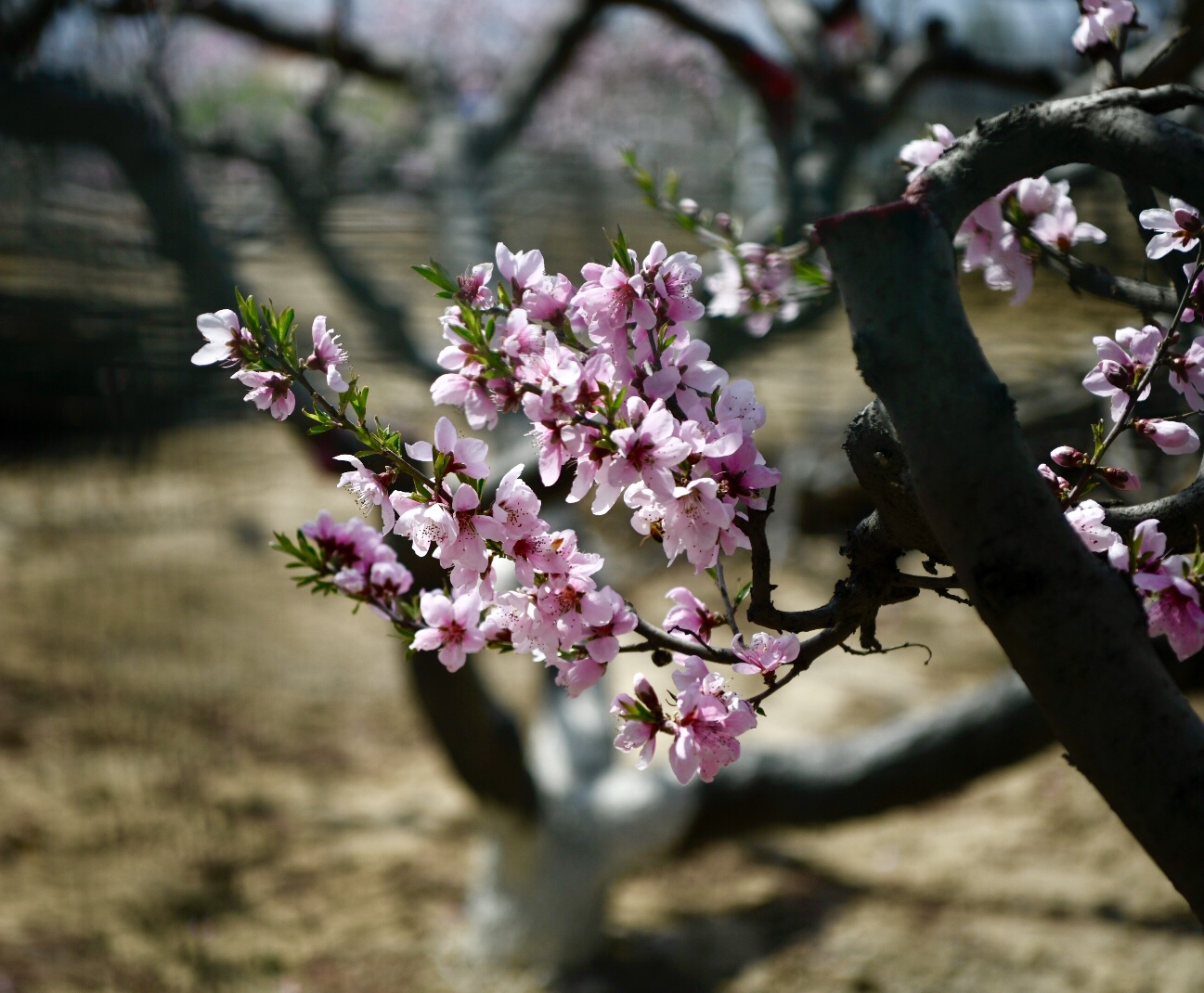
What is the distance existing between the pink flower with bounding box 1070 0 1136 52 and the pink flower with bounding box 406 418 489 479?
77cm

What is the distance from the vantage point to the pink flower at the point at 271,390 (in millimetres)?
755

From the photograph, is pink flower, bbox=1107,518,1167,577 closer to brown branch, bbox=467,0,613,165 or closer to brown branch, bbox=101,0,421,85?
brown branch, bbox=467,0,613,165

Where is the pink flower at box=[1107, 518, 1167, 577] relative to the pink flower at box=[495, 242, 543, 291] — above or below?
below

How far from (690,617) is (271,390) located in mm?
383

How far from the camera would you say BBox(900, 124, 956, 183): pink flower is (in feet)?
2.88

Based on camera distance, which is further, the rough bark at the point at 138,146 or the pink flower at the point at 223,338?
the rough bark at the point at 138,146

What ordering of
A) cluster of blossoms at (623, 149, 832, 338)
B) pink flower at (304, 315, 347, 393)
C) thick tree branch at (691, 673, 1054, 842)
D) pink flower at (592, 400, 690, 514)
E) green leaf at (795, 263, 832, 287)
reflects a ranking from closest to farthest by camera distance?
pink flower at (592, 400, 690, 514), pink flower at (304, 315, 347, 393), green leaf at (795, 263, 832, 287), cluster of blossoms at (623, 149, 832, 338), thick tree branch at (691, 673, 1054, 842)

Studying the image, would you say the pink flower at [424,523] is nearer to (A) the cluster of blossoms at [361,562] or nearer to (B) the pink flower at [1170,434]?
(A) the cluster of blossoms at [361,562]

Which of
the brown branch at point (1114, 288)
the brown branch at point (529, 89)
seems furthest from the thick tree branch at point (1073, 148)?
the brown branch at point (529, 89)

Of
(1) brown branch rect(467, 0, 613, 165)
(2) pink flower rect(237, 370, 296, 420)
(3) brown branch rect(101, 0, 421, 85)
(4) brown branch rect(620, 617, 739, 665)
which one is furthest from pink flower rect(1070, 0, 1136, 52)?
(3) brown branch rect(101, 0, 421, 85)

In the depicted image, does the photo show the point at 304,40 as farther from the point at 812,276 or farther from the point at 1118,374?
the point at 1118,374

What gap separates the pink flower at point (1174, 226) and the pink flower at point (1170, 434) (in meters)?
0.14

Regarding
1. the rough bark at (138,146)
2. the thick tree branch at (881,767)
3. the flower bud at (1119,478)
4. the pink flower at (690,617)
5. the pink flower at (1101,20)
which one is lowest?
the thick tree branch at (881,767)

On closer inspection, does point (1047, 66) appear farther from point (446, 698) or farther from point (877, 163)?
point (446, 698)
